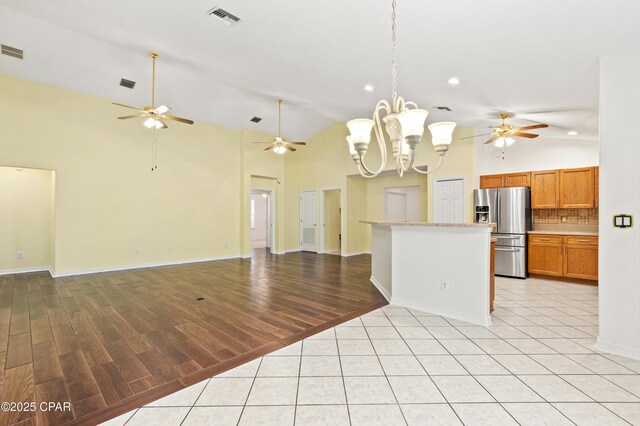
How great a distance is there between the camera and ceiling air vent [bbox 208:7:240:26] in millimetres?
3063

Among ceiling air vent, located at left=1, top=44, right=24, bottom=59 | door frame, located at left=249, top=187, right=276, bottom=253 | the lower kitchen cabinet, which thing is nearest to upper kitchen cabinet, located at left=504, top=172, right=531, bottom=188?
the lower kitchen cabinet

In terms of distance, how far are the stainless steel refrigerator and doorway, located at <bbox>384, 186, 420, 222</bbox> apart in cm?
341

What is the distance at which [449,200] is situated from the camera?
21.6 ft

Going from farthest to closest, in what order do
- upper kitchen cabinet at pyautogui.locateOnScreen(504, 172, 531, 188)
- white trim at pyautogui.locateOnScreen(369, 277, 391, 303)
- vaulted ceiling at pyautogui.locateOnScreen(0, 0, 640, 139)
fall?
upper kitchen cabinet at pyautogui.locateOnScreen(504, 172, 531, 188), white trim at pyautogui.locateOnScreen(369, 277, 391, 303), vaulted ceiling at pyautogui.locateOnScreen(0, 0, 640, 139)

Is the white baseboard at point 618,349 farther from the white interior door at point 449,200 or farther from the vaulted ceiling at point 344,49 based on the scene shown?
the white interior door at point 449,200

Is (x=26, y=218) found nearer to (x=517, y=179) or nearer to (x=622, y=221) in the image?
(x=622, y=221)

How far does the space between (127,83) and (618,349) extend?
7837mm

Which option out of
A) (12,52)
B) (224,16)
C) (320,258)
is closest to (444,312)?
(224,16)

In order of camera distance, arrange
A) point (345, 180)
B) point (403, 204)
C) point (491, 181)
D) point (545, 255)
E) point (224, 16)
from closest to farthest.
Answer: point (224, 16)
point (545, 255)
point (491, 181)
point (345, 180)
point (403, 204)

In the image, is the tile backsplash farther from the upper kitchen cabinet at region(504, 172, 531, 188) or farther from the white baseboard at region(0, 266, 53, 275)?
the white baseboard at region(0, 266, 53, 275)

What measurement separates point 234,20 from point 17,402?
12.1ft

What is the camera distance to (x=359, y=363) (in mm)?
2457

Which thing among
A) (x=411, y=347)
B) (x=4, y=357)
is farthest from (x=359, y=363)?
(x=4, y=357)

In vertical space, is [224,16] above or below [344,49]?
above
